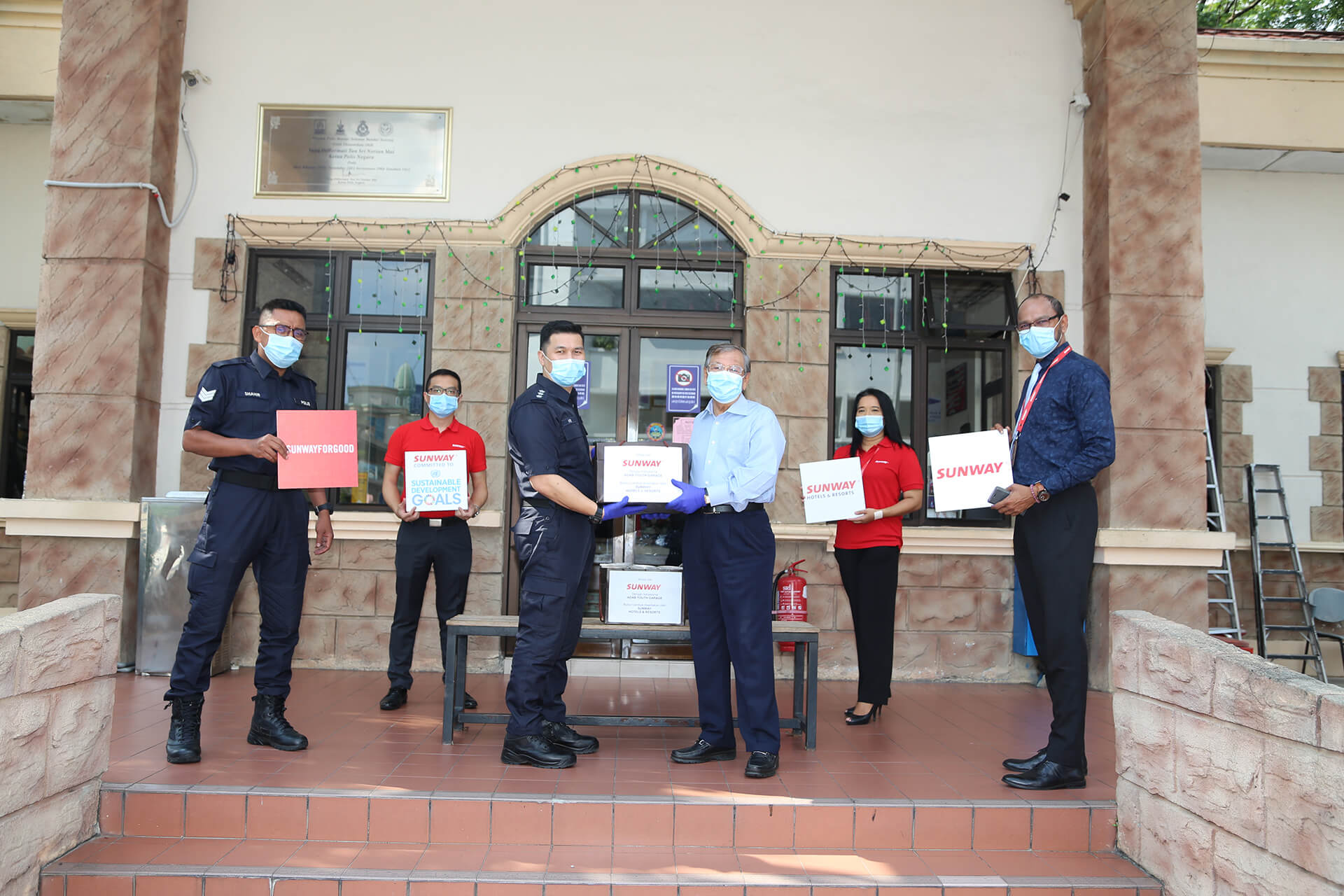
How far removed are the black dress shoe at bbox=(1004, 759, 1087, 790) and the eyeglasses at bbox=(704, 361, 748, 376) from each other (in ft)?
A: 6.66

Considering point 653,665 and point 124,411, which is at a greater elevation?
point 124,411

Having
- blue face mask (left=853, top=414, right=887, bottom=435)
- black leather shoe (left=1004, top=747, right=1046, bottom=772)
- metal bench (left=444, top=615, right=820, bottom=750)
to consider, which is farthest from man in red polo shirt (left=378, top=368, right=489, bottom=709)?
black leather shoe (left=1004, top=747, right=1046, bottom=772)

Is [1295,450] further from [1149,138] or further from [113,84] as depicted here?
[113,84]

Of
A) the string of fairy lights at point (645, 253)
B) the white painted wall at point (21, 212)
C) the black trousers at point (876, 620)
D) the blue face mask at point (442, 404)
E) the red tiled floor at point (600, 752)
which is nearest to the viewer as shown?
the red tiled floor at point (600, 752)

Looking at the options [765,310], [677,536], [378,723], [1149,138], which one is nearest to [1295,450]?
[1149,138]

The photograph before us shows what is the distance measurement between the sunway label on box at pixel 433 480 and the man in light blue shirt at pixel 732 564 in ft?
5.05

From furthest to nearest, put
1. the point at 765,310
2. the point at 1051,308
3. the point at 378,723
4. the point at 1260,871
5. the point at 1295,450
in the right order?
the point at 1295,450
the point at 765,310
the point at 378,723
the point at 1051,308
the point at 1260,871

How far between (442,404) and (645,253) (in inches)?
81.4

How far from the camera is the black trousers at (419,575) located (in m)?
4.93

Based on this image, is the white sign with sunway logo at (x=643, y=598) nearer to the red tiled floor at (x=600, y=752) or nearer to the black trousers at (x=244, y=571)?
the red tiled floor at (x=600, y=752)

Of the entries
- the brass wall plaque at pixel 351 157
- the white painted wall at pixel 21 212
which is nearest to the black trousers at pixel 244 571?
the brass wall plaque at pixel 351 157

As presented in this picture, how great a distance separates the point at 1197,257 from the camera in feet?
19.3

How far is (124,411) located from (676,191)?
158 inches

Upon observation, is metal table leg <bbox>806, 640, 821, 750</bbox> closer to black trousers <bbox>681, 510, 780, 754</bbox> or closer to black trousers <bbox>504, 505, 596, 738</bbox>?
black trousers <bbox>681, 510, 780, 754</bbox>
